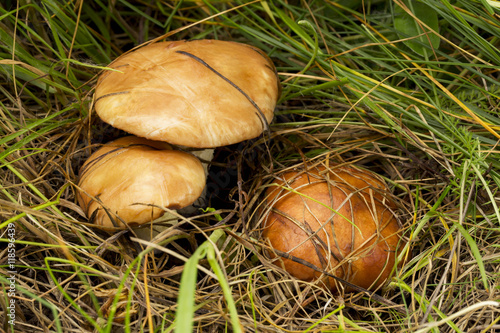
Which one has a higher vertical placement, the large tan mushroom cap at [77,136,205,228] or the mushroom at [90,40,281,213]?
the mushroom at [90,40,281,213]

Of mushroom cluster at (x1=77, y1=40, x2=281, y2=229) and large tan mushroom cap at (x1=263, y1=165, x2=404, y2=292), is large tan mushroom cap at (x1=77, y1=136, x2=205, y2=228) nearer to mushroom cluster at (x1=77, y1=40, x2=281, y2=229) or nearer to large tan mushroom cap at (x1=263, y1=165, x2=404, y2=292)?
mushroom cluster at (x1=77, y1=40, x2=281, y2=229)

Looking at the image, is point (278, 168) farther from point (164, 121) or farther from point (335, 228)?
point (164, 121)

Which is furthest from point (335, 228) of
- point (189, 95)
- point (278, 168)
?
point (189, 95)

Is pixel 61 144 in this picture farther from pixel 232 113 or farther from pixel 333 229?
pixel 333 229

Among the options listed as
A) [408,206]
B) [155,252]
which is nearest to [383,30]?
[408,206]

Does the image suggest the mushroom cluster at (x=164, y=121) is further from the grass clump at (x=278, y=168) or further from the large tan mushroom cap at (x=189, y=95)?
the grass clump at (x=278, y=168)

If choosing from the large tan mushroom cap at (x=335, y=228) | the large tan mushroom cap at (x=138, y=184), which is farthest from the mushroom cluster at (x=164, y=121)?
the large tan mushroom cap at (x=335, y=228)

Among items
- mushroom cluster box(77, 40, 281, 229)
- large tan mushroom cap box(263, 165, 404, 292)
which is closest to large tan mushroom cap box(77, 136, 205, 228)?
mushroom cluster box(77, 40, 281, 229)
